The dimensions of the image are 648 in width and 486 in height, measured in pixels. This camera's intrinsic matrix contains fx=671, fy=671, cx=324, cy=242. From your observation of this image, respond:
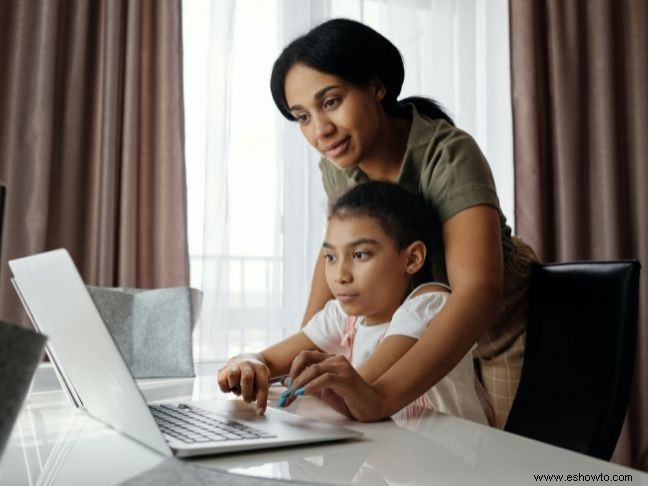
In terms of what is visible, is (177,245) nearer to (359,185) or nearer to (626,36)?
(359,185)

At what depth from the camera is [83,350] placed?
58 cm

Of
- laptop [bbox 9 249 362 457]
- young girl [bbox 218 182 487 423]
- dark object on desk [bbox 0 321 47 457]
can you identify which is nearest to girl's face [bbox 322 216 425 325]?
young girl [bbox 218 182 487 423]

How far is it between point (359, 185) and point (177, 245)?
1.24 metres

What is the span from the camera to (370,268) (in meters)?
1.10

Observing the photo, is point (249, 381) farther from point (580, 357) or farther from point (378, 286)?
point (580, 357)

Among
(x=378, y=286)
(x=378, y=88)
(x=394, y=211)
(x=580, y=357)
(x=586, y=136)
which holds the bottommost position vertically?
(x=580, y=357)

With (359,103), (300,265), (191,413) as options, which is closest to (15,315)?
(300,265)

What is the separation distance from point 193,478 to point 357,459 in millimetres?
138

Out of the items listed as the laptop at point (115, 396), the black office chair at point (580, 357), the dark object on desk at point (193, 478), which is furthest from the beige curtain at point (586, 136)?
the dark object on desk at point (193, 478)

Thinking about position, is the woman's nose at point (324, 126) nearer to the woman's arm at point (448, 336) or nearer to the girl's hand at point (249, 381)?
the woman's arm at point (448, 336)

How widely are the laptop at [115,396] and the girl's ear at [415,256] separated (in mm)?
451

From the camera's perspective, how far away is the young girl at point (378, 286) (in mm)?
1028

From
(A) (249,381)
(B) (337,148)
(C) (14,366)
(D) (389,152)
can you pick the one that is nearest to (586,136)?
(D) (389,152)

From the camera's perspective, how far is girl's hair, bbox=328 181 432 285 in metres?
1.12
